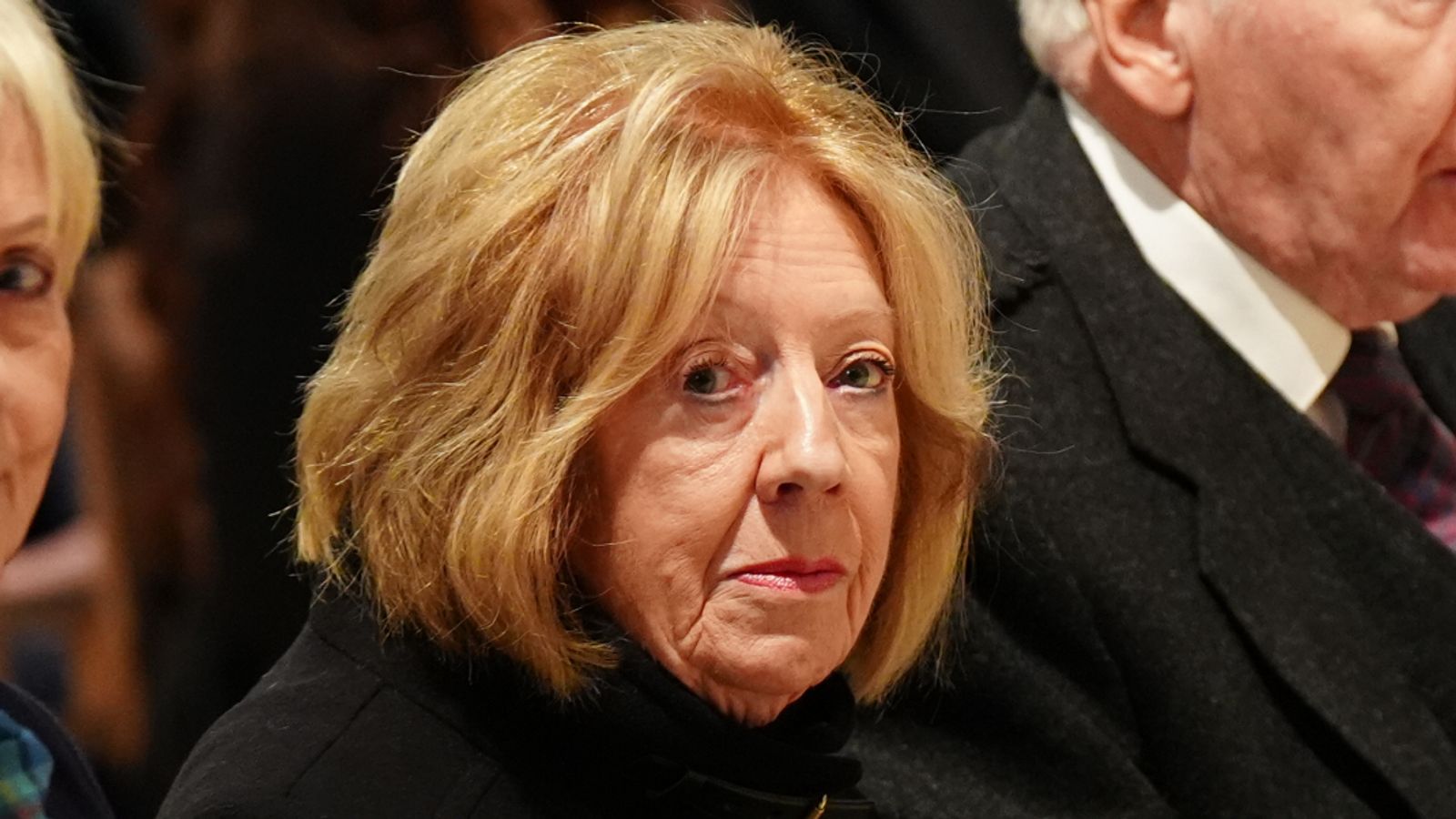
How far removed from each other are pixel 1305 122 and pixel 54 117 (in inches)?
40.4

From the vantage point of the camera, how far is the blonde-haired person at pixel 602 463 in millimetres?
1261

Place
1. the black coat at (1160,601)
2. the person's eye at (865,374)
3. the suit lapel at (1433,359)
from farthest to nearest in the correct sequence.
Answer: the suit lapel at (1433,359) < the black coat at (1160,601) < the person's eye at (865,374)

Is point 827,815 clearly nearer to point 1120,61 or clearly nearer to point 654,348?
point 654,348

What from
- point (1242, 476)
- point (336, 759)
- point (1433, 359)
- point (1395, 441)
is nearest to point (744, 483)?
point (336, 759)

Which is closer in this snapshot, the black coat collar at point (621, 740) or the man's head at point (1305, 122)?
the black coat collar at point (621, 740)

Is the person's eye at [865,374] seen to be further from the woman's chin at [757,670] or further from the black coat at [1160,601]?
the black coat at [1160,601]

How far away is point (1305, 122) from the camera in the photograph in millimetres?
1724

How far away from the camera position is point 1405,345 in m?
1.96

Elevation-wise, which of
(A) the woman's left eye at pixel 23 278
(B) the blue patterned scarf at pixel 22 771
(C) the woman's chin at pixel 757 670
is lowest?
(B) the blue patterned scarf at pixel 22 771

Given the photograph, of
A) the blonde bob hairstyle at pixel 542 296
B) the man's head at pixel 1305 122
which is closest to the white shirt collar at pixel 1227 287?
the man's head at pixel 1305 122

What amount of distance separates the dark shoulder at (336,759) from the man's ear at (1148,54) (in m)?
0.85

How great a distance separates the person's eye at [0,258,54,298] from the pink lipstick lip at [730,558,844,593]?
470 mm

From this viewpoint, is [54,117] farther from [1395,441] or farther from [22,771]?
[1395,441]

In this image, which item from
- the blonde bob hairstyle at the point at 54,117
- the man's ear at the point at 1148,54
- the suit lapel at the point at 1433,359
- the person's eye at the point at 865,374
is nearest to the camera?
the blonde bob hairstyle at the point at 54,117
